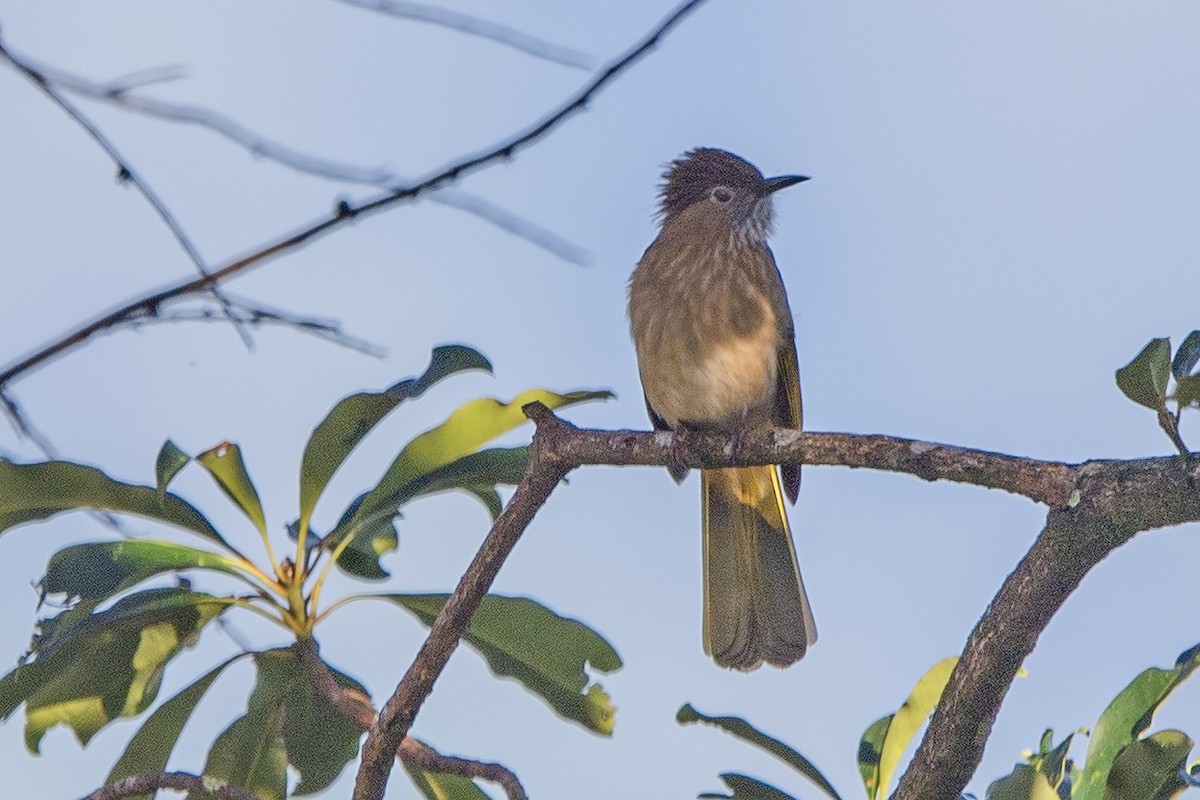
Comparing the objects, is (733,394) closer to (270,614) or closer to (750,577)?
(750,577)

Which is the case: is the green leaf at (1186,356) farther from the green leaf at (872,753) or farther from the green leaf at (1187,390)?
the green leaf at (872,753)

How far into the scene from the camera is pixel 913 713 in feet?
10.7

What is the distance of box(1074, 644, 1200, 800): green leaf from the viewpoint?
9.11 feet

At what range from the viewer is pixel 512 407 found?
3.29 metres

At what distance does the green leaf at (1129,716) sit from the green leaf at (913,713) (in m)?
0.45

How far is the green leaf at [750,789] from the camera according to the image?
2912 millimetres

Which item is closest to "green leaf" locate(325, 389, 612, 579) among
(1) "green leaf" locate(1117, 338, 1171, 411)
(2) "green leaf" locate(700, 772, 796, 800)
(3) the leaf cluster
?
(3) the leaf cluster

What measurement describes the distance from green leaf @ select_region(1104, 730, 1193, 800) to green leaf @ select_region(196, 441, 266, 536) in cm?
183

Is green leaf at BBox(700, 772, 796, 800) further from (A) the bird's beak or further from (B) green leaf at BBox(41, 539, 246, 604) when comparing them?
(A) the bird's beak

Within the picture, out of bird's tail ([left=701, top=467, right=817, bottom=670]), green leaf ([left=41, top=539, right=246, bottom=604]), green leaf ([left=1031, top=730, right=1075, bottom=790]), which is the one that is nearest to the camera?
green leaf ([left=1031, top=730, right=1075, bottom=790])

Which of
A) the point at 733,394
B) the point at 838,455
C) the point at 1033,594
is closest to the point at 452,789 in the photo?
the point at 838,455

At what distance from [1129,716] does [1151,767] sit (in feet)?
0.39

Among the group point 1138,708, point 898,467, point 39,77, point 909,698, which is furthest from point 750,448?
point 39,77

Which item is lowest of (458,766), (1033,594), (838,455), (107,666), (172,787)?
(172,787)
